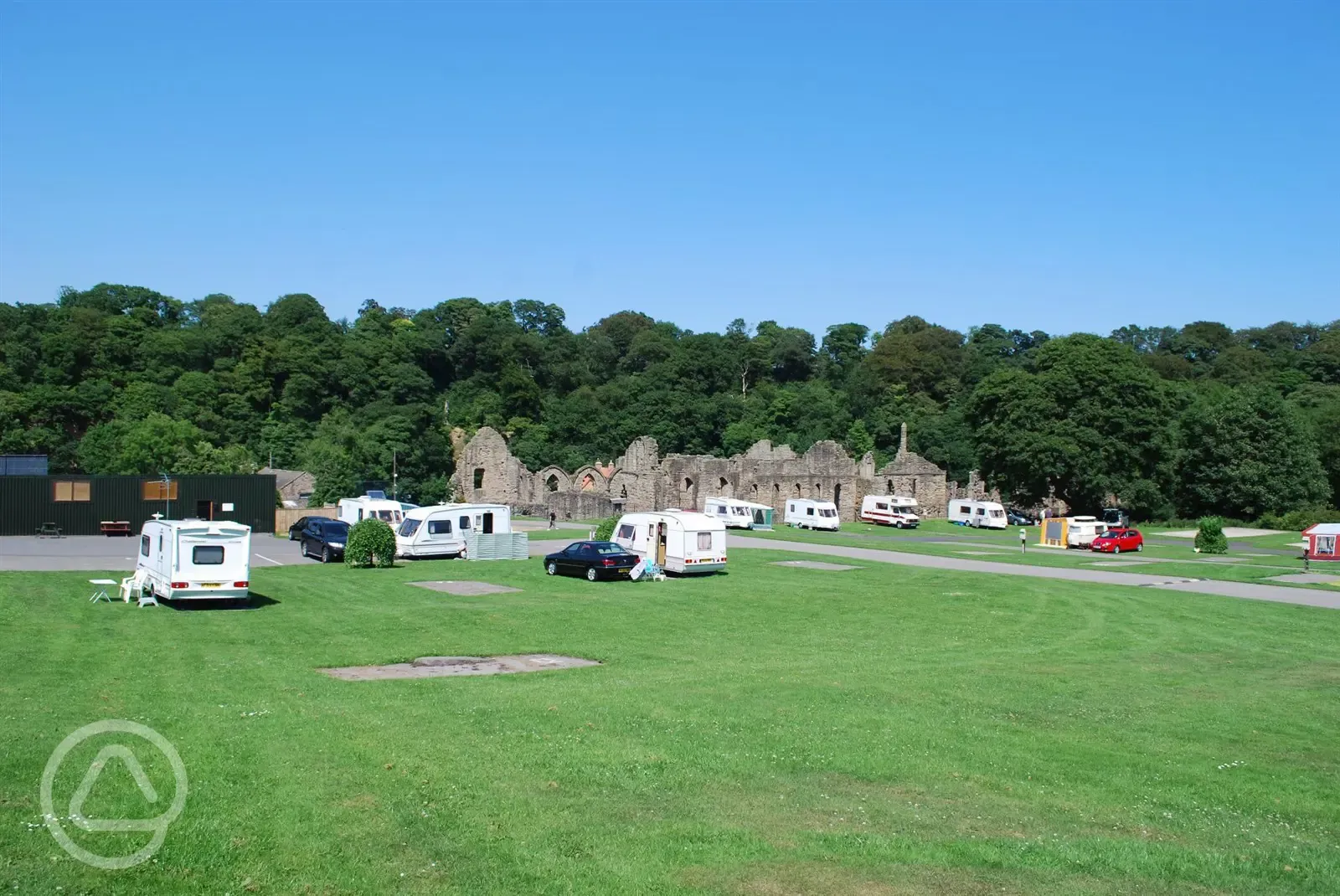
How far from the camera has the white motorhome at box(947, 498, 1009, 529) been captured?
2579 inches

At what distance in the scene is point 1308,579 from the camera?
32.1 meters

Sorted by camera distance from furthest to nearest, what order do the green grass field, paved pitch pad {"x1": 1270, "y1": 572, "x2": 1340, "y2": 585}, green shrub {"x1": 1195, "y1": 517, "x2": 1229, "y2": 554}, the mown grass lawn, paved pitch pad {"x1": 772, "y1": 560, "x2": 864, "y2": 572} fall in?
green shrub {"x1": 1195, "y1": 517, "x2": 1229, "y2": 554} < the green grass field < paved pitch pad {"x1": 772, "y1": 560, "x2": 864, "y2": 572} < paved pitch pad {"x1": 1270, "y1": 572, "x2": 1340, "y2": 585} < the mown grass lawn

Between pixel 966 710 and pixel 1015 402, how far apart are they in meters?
57.8

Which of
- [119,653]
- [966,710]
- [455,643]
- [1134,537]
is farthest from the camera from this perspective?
[1134,537]

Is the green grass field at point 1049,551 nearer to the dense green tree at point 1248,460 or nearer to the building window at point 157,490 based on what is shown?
the dense green tree at point 1248,460

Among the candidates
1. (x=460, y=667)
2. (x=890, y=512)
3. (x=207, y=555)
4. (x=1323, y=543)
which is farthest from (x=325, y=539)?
(x=890, y=512)

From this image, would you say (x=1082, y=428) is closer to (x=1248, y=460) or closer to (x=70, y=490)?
(x=1248, y=460)

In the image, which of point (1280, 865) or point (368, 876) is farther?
point (1280, 865)

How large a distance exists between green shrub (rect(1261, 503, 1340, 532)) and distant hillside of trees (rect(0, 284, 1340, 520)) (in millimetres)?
1697

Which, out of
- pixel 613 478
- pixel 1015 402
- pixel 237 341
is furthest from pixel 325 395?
pixel 1015 402

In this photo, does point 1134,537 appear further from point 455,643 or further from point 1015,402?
point 455,643

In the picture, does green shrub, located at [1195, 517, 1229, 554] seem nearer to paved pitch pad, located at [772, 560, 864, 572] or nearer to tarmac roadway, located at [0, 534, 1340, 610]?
tarmac roadway, located at [0, 534, 1340, 610]

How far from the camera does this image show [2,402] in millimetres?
87875

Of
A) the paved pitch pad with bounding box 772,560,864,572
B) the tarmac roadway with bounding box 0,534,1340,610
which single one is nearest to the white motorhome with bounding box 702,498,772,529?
the tarmac roadway with bounding box 0,534,1340,610
